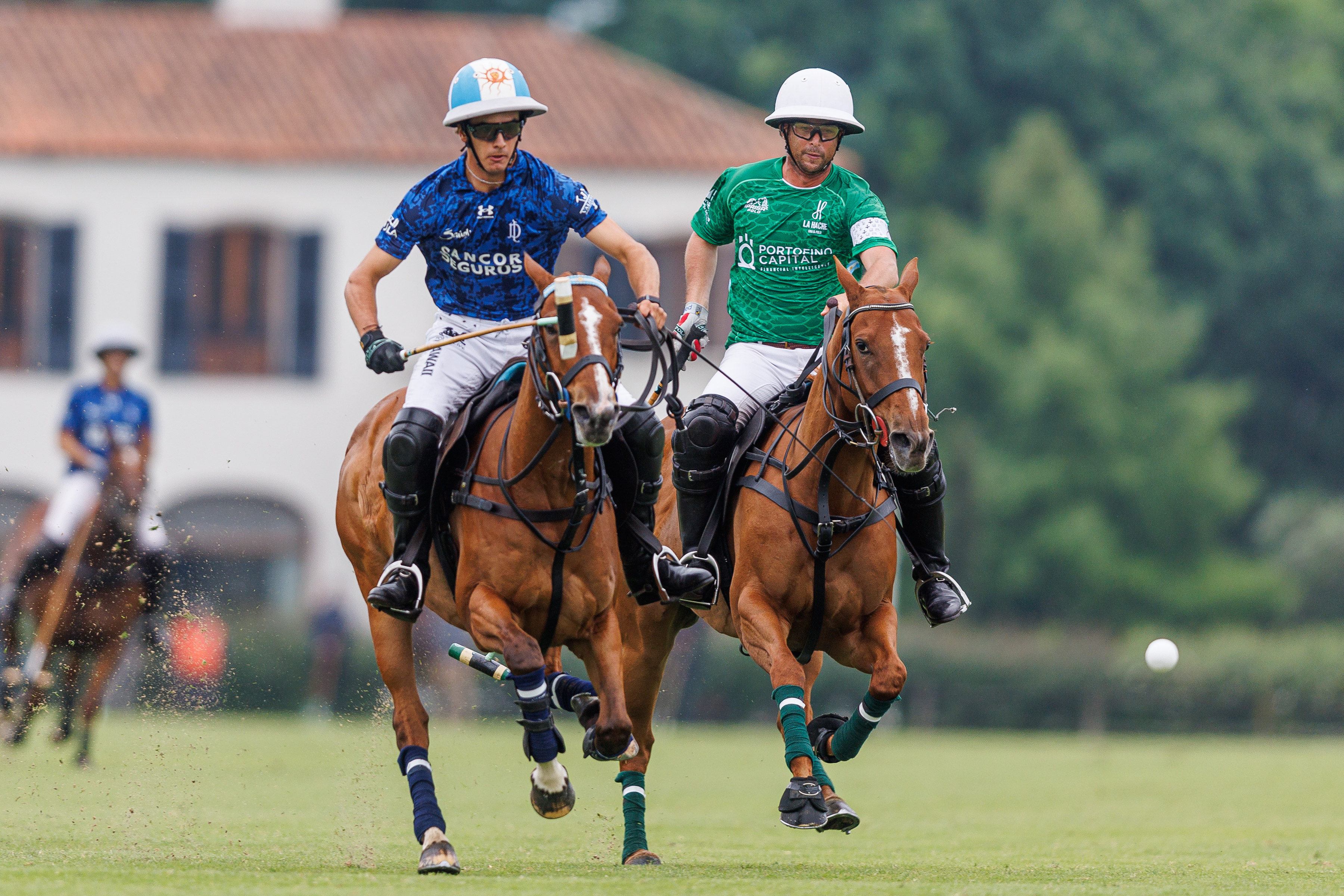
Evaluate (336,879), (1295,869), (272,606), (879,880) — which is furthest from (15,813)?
(272,606)

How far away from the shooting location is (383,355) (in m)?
8.73

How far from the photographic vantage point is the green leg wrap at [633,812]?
9.37 metres

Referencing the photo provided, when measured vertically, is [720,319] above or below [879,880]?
above

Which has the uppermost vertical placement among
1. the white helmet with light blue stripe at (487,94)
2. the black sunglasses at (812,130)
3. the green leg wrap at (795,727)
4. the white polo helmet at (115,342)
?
the white polo helmet at (115,342)

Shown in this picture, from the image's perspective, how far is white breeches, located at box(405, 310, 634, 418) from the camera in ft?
29.9

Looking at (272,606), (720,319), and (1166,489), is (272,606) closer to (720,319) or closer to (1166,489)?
(720,319)

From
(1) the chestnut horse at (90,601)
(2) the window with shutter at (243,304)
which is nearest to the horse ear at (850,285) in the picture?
(1) the chestnut horse at (90,601)

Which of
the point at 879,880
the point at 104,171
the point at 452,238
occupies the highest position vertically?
the point at 104,171

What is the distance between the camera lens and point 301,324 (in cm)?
3153

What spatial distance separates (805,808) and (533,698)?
1.14 meters

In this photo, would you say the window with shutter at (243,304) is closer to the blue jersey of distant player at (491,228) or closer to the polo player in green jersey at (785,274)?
the polo player in green jersey at (785,274)

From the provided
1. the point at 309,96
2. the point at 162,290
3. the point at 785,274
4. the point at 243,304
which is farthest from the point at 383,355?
the point at 309,96

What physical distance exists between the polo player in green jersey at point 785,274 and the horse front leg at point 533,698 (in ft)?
4.57

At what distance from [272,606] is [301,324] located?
505 centimetres
